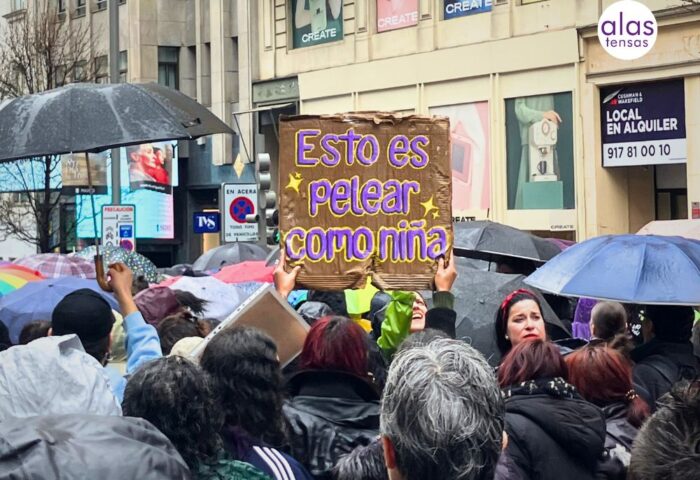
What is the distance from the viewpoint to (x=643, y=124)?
24.2 m

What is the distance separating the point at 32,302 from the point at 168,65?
101ft

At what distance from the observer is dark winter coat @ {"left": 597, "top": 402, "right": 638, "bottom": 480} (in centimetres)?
489

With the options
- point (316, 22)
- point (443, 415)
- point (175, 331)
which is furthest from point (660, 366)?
point (316, 22)

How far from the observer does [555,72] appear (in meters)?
26.0

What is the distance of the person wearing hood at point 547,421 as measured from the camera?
4664 mm

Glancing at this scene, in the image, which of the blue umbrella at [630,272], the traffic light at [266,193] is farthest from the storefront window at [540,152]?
the blue umbrella at [630,272]

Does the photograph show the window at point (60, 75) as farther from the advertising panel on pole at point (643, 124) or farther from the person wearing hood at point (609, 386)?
the person wearing hood at point (609, 386)

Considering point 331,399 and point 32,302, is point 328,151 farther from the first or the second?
point 32,302

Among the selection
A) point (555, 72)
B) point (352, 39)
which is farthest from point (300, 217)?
point (352, 39)

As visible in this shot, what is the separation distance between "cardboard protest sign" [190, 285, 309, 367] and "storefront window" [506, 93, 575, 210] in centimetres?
2000

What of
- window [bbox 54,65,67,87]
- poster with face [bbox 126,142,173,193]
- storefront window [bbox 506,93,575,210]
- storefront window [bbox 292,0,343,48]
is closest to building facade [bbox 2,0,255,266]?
poster with face [bbox 126,142,173,193]

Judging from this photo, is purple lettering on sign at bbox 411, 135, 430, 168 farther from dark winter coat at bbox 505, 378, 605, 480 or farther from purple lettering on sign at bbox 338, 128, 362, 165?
dark winter coat at bbox 505, 378, 605, 480

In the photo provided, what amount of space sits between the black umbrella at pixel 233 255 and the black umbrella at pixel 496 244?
250 inches

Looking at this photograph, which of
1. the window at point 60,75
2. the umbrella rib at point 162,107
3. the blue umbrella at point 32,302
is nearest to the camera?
the umbrella rib at point 162,107
